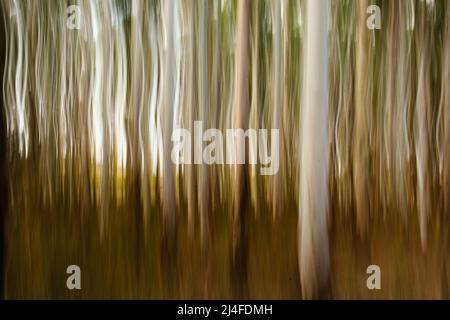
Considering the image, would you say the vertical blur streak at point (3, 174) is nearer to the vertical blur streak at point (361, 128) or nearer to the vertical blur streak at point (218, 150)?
the vertical blur streak at point (218, 150)

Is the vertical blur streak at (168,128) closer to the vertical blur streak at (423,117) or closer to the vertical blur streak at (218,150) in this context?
the vertical blur streak at (218,150)

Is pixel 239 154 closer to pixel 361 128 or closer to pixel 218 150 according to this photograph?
pixel 218 150

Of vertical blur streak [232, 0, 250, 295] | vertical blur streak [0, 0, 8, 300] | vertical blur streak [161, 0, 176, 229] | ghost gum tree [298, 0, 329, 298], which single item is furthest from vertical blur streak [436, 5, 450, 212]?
vertical blur streak [0, 0, 8, 300]

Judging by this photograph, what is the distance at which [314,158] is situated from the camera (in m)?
1.64

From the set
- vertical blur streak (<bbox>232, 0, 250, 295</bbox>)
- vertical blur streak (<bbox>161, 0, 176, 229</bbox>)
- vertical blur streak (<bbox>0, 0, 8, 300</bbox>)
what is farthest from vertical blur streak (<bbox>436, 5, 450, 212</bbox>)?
vertical blur streak (<bbox>0, 0, 8, 300</bbox>)

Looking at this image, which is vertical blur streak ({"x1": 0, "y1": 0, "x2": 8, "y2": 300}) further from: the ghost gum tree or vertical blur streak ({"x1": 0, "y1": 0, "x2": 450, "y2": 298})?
the ghost gum tree

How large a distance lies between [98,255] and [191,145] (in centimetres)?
65

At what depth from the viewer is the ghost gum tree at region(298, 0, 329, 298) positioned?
64.3 inches

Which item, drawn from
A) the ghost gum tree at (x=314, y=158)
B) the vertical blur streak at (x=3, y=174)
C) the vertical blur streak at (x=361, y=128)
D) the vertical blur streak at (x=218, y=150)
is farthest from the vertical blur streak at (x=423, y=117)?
the vertical blur streak at (x=3, y=174)

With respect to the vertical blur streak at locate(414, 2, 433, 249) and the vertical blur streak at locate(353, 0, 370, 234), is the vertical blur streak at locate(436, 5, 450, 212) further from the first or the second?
the vertical blur streak at locate(353, 0, 370, 234)

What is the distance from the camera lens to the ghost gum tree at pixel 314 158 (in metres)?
1.63

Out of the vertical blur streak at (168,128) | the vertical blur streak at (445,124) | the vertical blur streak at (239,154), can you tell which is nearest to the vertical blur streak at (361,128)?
the vertical blur streak at (445,124)

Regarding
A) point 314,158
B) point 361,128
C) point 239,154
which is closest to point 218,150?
point 239,154

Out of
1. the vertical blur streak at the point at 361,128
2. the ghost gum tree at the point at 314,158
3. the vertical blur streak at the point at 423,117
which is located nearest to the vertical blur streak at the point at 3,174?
the ghost gum tree at the point at 314,158
